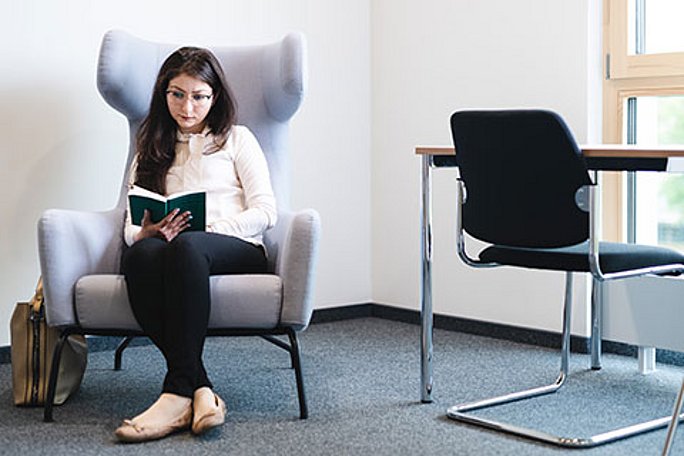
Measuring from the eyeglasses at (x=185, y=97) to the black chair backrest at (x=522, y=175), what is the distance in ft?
2.56

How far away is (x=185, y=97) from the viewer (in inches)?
125

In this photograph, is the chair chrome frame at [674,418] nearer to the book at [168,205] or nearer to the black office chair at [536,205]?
the black office chair at [536,205]

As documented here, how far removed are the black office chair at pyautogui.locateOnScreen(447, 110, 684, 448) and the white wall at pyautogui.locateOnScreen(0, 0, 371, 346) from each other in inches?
59.1

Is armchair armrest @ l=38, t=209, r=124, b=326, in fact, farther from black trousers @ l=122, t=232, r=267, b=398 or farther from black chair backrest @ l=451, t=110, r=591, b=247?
black chair backrest @ l=451, t=110, r=591, b=247

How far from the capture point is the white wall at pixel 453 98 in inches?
149

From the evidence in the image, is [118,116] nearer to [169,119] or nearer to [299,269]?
[169,119]

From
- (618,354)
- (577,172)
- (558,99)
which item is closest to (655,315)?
(618,354)

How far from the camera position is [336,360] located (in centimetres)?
366

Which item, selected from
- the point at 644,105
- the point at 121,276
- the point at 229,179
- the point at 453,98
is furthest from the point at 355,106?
the point at 121,276

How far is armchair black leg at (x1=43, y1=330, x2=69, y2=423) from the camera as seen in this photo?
2.88 metres

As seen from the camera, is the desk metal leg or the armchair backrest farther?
the armchair backrest

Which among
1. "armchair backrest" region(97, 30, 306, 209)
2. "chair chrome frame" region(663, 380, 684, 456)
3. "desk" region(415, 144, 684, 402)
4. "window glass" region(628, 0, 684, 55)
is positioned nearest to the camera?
"chair chrome frame" region(663, 380, 684, 456)

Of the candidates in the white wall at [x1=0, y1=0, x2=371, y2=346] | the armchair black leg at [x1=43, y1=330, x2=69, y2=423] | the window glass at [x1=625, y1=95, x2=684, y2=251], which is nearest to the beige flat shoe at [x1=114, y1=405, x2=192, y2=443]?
the armchair black leg at [x1=43, y1=330, x2=69, y2=423]

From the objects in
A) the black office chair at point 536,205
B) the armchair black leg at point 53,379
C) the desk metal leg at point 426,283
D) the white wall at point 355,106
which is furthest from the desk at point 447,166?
the armchair black leg at point 53,379
